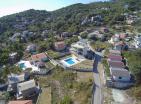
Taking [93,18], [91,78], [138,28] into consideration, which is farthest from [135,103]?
[93,18]

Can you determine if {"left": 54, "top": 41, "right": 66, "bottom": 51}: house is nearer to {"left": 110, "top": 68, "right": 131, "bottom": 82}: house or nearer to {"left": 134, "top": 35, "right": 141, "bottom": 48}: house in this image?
Answer: {"left": 134, "top": 35, "right": 141, "bottom": 48}: house

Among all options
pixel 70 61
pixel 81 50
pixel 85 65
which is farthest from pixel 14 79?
pixel 81 50

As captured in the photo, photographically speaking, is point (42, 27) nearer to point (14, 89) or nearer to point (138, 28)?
point (138, 28)

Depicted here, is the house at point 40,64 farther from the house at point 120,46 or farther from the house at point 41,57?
the house at point 120,46

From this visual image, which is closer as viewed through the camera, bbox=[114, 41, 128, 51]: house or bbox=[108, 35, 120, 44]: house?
bbox=[114, 41, 128, 51]: house

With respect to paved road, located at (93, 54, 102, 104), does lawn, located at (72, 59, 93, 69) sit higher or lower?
higher

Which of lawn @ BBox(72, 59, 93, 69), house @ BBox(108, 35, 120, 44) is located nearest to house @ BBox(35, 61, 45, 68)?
lawn @ BBox(72, 59, 93, 69)

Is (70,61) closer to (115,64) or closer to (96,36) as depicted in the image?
(115,64)
